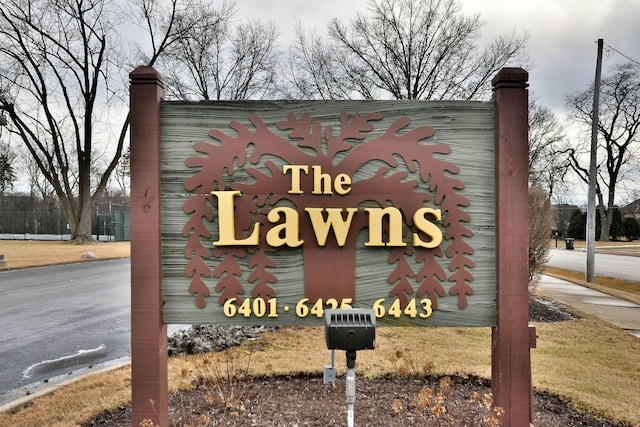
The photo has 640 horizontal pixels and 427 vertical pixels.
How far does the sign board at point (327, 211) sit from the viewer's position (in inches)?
92.4

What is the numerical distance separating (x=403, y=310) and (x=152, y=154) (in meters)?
1.61

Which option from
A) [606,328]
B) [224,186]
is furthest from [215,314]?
[606,328]

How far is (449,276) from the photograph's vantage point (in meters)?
2.36

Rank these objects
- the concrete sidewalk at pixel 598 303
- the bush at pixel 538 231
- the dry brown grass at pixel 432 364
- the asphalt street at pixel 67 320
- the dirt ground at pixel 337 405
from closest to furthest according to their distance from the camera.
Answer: the dirt ground at pixel 337 405, the dry brown grass at pixel 432 364, the asphalt street at pixel 67 320, the concrete sidewalk at pixel 598 303, the bush at pixel 538 231

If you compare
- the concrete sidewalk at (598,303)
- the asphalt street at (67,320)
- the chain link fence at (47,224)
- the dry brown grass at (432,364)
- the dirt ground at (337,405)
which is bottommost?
the concrete sidewalk at (598,303)

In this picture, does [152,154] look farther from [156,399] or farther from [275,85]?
[275,85]

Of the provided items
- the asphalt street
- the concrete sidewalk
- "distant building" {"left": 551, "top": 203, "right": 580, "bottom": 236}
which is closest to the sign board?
the asphalt street

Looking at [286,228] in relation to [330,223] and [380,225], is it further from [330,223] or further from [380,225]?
[380,225]

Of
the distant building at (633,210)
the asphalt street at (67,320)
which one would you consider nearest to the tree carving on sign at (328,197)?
the asphalt street at (67,320)

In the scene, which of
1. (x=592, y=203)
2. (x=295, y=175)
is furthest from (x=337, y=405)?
(x=592, y=203)

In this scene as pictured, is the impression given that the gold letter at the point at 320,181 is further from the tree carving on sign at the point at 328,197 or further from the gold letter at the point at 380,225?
the gold letter at the point at 380,225

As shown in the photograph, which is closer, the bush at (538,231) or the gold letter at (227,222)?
the gold letter at (227,222)

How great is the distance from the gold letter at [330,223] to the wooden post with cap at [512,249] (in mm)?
825

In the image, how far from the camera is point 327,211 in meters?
2.35
